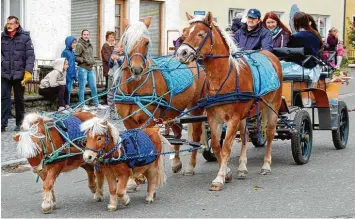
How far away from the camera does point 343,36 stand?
3769 centimetres

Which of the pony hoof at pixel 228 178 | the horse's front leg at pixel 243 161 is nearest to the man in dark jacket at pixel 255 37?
the horse's front leg at pixel 243 161

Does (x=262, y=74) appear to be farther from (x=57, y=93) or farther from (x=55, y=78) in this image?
(x=57, y=93)

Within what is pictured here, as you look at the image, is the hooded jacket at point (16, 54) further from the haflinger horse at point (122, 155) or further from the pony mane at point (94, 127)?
the pony mane at point (94, 127)

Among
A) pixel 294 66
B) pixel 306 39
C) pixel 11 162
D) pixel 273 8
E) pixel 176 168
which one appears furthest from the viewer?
pixel 273 8

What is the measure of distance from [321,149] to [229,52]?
418cm

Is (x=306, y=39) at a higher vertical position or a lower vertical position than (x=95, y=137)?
higher

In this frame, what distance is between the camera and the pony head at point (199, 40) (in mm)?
9430

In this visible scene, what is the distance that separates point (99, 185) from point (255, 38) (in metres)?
3.94

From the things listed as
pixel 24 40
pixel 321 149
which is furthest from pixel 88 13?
pixel 321 149

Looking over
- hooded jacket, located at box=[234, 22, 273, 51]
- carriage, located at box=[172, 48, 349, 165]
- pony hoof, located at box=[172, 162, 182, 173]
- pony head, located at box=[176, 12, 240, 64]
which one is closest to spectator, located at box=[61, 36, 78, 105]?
carriage, located at box=[172, 48, 349, 165]

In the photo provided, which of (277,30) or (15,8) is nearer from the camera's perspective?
(277,30)

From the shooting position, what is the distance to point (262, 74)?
424 inches

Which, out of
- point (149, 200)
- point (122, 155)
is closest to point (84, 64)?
point (149, 200)

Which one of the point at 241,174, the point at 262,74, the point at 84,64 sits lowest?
the point at 241,174
